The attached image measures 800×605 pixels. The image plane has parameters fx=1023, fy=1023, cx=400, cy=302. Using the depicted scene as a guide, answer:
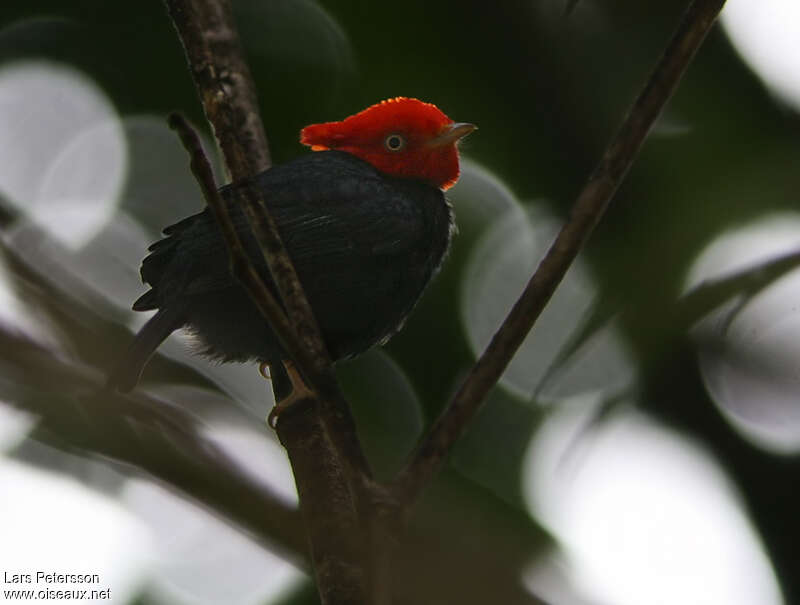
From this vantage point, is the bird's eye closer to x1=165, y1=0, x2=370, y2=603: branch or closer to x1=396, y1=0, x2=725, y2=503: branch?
x1=165, y1=0, x2=370, y2=603: branch

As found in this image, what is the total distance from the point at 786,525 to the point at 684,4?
81.2 inches

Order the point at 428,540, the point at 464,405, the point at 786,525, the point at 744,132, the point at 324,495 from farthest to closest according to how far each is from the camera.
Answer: the point at 744,132 < the point at 786,525 < the point at 324,495 < the point at 464,405 < the point at 428,540

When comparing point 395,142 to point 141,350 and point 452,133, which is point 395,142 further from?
point 141,350

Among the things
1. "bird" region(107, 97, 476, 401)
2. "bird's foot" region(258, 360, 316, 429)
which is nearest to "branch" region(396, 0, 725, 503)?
"bird's foot" region(258, 360, 316, 429)

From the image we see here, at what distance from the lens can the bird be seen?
3400mm

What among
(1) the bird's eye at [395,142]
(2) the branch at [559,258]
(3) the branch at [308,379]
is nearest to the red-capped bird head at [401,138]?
(1) the bird's eye at [395,142]

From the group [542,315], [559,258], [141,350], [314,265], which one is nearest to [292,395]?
[314,265]

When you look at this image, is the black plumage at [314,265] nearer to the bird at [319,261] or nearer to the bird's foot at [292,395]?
the bird at [319,261]

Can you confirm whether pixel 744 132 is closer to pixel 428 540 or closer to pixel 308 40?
pixel 308 40

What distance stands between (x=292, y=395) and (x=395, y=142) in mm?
1563

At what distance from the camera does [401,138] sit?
424cm

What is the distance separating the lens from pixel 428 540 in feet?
5.31

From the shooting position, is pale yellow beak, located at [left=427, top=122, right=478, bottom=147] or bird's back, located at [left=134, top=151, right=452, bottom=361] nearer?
bird's back, located at [left=134, top=151, right=452, bottom=361]

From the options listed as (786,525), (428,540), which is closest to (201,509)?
(428,540)
